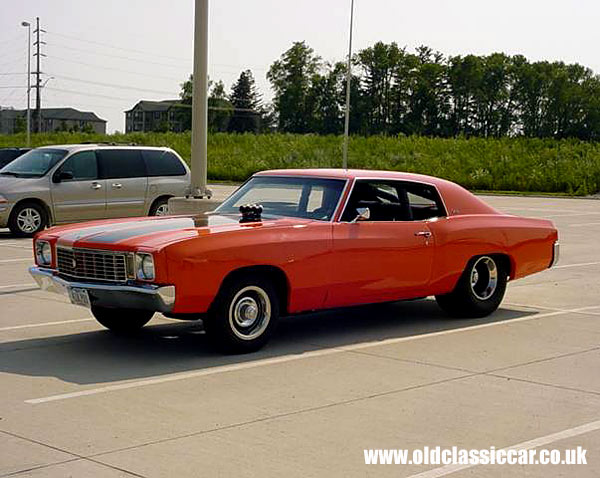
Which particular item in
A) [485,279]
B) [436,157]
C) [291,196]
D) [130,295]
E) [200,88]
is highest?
[200,88]

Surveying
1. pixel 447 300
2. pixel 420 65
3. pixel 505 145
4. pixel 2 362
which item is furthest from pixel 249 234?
pixel 420 65

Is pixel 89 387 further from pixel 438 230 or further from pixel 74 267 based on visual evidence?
pixel 438 230

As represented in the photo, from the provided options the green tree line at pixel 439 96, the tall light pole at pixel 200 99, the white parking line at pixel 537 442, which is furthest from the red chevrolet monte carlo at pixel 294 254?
the green tree line at pixel 439 96

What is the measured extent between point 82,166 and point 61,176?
1.62 ft

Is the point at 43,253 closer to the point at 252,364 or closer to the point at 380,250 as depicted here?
the point at 252,364

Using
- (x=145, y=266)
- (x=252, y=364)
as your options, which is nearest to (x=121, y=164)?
(x=145, y=266)

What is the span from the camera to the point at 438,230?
10.0m

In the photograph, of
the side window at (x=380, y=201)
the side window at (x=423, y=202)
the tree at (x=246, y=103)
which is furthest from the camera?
the tree at (x=246, y=103)

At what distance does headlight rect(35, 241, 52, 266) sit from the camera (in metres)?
8.97

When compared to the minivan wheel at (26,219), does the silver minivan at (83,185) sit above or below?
above

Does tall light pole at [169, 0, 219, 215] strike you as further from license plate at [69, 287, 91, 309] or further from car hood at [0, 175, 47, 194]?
license plate at [69, 287, 91, 309]

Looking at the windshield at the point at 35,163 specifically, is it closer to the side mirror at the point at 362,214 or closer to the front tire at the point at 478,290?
the front tire at the point at 478,290

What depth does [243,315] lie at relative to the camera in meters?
8.48

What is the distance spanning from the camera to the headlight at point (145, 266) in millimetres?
7988
